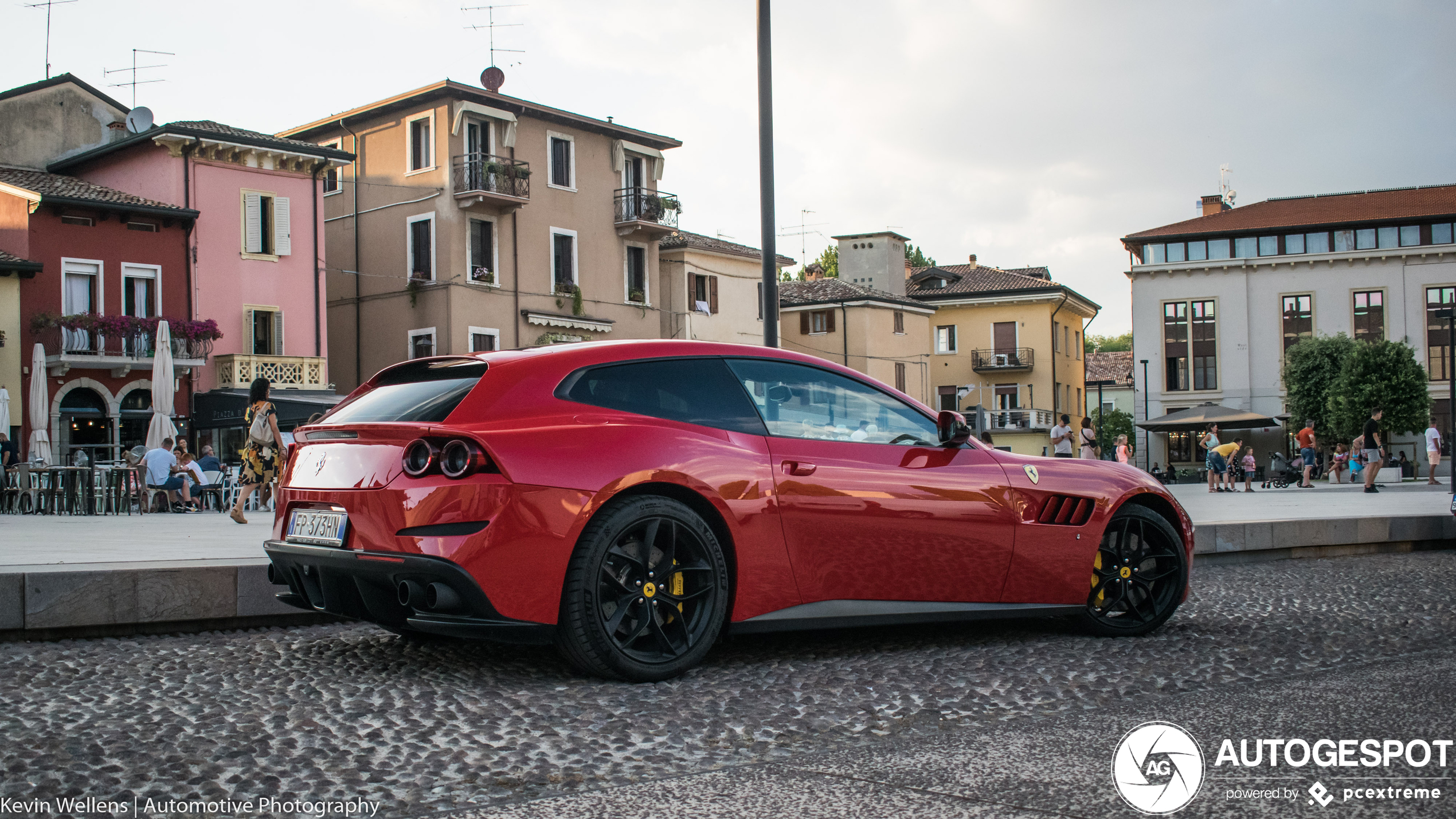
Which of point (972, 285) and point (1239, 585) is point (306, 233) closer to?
point (1239, 585)

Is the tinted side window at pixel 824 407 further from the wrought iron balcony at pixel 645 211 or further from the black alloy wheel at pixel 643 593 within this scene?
the wrought iron balcony at pixel 645 211

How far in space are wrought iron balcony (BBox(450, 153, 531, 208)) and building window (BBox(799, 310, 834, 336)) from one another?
21.1 m

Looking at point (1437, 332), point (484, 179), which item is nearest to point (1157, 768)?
point (484, 179)

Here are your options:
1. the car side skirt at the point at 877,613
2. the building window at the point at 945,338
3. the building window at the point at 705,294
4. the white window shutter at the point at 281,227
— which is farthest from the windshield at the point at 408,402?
the building window at the point at 945,338

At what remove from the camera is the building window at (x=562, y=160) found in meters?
38.2

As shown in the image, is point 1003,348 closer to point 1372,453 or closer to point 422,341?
point 422,341

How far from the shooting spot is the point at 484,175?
35.4 meters

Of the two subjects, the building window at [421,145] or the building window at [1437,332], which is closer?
the building window at [421,145]

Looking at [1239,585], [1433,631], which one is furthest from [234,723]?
[1239,585]

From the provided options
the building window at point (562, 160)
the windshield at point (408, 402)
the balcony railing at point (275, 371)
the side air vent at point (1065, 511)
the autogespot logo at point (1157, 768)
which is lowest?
the autogespot logo at point (1157, 768)

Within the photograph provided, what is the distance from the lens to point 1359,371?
51.9m

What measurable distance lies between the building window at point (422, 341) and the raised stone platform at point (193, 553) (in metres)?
17.3

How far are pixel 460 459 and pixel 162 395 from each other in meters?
19.4

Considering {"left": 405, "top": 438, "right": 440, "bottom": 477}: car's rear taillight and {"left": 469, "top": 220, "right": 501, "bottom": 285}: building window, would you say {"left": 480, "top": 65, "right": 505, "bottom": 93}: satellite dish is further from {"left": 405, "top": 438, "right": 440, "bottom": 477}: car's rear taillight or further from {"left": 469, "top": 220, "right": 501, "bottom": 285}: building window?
{"left": 405, "top": 438, "right": 440, "bottom": 477}: car's rear taillight
